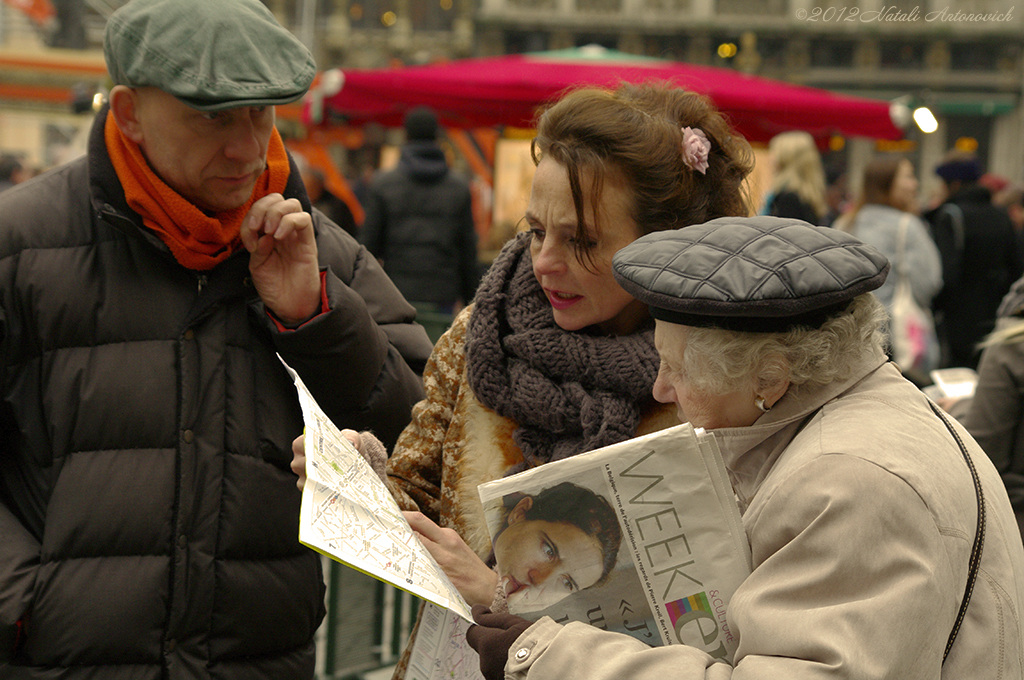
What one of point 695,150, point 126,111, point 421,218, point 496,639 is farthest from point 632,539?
point 421,218

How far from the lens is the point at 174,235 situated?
1.85 m

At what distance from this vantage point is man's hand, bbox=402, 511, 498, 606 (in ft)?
5.70

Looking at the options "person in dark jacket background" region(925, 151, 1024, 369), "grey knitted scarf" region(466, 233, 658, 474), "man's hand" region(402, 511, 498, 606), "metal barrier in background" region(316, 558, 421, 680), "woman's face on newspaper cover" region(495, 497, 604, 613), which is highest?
"grey knitted scarf" region(466, 233, 658, 474)

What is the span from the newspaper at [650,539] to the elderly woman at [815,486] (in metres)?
0.04

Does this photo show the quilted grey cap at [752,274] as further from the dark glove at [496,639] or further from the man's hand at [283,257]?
the man's hand at [283,257]

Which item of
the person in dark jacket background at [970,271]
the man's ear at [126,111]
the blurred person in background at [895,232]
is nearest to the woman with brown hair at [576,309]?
the man's ear at [126,111]

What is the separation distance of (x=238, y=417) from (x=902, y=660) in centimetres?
122

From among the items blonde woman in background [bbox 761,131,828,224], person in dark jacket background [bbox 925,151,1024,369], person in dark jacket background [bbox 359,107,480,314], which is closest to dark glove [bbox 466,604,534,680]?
person in dark jacket background [bbox 359,107,480,314]

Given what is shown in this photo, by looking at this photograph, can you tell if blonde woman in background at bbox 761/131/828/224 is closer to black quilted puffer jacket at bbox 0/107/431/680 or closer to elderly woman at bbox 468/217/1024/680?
black quilted puffer jacket at bbox 0/107/431/680

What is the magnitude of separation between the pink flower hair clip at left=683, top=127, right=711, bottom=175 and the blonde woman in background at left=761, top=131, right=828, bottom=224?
4.84 m

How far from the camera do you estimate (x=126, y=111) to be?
1868 millimetres

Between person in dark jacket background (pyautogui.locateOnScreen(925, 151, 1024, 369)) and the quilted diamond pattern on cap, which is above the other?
the quilted diamond pattern on cap

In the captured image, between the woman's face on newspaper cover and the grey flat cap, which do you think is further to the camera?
the grey flat cap

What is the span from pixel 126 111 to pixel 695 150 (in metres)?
1.05
